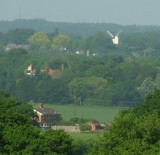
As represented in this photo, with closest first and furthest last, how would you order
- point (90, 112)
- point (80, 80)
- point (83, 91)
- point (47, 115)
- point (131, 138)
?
point (131, 138)
point (47, 115)
point (90, 112)
point (83, 91)
point (80, 80)

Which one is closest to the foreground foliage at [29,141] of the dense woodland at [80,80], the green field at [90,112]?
the green field at [90,112]

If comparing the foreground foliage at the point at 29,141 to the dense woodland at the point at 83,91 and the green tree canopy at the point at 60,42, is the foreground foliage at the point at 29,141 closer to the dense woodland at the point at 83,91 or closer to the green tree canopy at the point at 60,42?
the dense woodland at the point at 83,91

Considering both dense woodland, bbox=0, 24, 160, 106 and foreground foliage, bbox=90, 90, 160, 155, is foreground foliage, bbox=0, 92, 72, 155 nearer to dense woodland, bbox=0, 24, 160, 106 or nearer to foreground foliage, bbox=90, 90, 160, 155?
foreground foliage, bbox=90, 90, 160, 155

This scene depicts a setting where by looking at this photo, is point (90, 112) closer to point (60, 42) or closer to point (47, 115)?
point (47, 115)

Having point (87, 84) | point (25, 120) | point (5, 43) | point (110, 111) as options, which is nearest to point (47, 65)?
point (87, 84)

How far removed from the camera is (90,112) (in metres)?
76.9

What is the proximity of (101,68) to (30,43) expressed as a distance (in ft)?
214

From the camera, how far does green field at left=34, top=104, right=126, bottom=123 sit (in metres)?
71.2

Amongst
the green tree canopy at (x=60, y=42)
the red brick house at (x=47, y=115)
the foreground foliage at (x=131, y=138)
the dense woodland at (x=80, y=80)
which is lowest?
the green tree canopy at (x=60, y=42)

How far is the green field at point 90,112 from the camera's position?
71.2 metres

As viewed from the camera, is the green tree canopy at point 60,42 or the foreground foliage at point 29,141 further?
the green tree canopy at point 60,42

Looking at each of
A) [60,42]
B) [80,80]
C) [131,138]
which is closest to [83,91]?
[80,80]

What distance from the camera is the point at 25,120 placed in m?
33.5

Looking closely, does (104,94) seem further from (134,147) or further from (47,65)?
(134,147)
